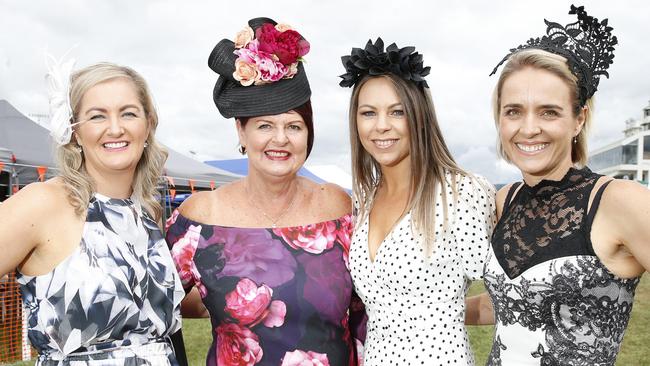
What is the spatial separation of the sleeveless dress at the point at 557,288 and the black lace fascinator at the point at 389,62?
0.76m

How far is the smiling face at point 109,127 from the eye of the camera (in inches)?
92.6

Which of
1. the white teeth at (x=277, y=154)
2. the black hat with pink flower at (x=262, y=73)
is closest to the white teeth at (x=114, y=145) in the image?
the black hat with pink flower at (x=262, y=73)

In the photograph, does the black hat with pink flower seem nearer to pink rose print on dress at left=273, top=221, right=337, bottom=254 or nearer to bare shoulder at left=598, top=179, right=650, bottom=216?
pink rose print on dress at left=273, top=221, right=337, bottom=254

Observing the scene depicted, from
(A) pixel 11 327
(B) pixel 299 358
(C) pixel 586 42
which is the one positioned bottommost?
(A) pixel 11 327

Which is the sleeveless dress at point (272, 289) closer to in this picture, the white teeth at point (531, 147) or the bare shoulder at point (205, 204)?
the bare shoulder at point (205, 204)

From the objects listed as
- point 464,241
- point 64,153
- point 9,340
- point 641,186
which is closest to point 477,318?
point 464,241

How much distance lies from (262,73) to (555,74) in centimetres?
131

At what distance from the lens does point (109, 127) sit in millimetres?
2357

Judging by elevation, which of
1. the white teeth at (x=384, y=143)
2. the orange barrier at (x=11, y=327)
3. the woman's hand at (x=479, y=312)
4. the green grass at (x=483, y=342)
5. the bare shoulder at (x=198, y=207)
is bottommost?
the green grass at (x=483, y=342)

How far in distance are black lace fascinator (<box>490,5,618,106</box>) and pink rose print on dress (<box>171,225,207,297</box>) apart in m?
1.63

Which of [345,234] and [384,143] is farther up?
[384,143]

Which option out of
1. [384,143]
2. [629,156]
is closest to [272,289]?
[384,143]

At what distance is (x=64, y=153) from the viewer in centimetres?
241

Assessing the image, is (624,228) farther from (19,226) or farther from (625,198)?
(19,226)
